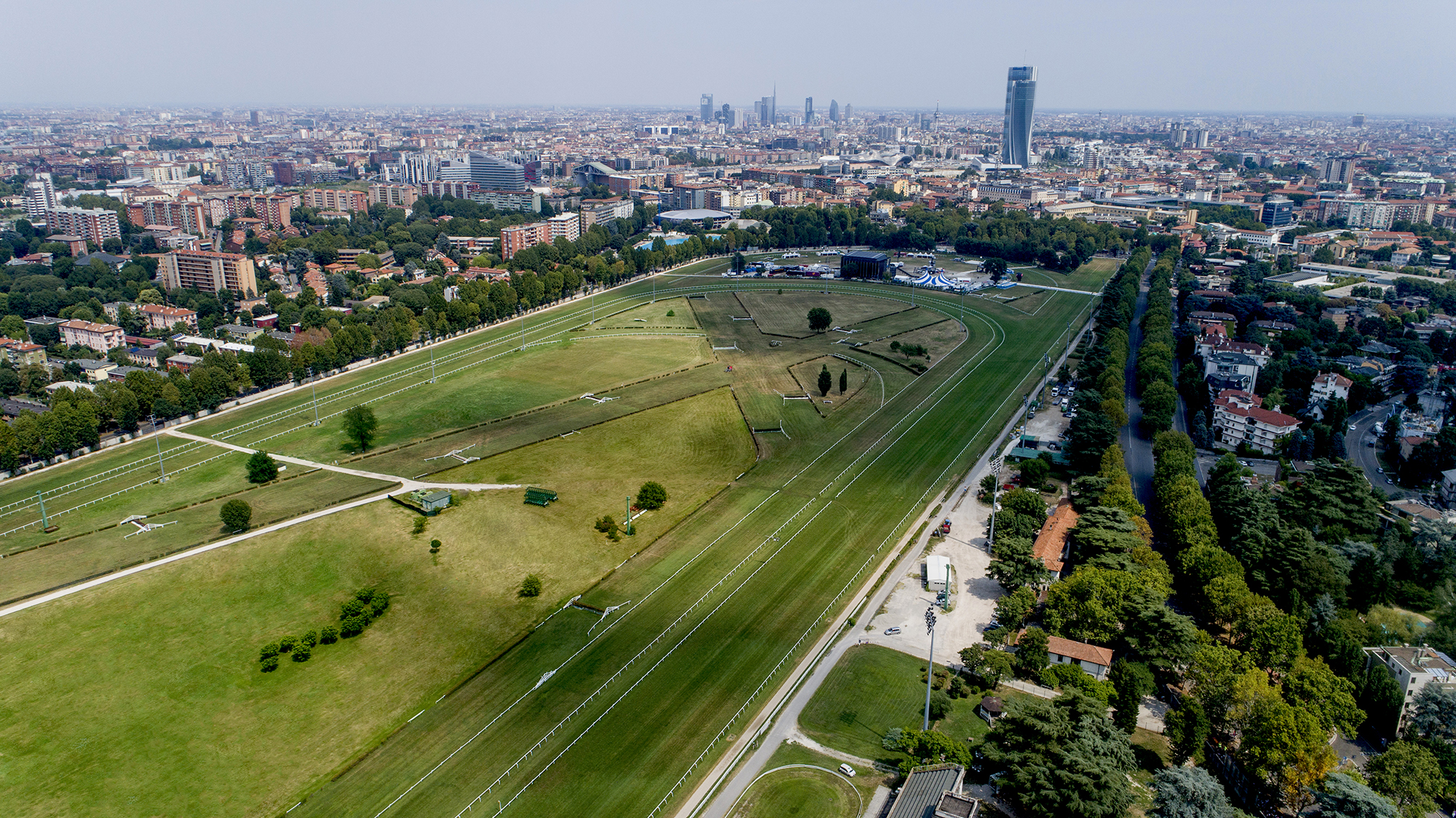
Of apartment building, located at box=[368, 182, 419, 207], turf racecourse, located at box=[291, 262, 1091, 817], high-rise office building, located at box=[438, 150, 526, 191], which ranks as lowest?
turf racecourse, located at box=[291, 262, 1091, 817]

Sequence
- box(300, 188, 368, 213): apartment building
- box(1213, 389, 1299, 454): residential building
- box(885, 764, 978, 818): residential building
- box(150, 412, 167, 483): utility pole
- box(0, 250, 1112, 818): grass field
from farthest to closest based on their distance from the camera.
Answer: box(300, 188, 368, 213): apartment building
box(1213, 389, 1299, 454): residential building
box(150, 412, 167, 483): utility pole
box(0, 250, 1112, 818): grass field
box(885, 764, 978, 818): residential building

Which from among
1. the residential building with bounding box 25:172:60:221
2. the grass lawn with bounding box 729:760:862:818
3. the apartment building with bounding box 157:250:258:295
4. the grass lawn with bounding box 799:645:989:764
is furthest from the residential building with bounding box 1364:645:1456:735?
the residential building with bounding box 25:172:60:221

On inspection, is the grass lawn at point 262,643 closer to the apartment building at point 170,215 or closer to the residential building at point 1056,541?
the residential building at point 1056,541

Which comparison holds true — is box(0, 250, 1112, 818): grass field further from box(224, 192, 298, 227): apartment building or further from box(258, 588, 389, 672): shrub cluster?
box(224, 192, 298, 227): apartment building

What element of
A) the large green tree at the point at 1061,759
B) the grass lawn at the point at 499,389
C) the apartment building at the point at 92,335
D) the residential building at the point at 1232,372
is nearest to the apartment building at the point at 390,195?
the apartment building at the point at 92,335

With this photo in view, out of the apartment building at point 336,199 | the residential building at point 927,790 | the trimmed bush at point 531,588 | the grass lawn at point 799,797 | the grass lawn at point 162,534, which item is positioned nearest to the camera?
the residential building at point 927,790
